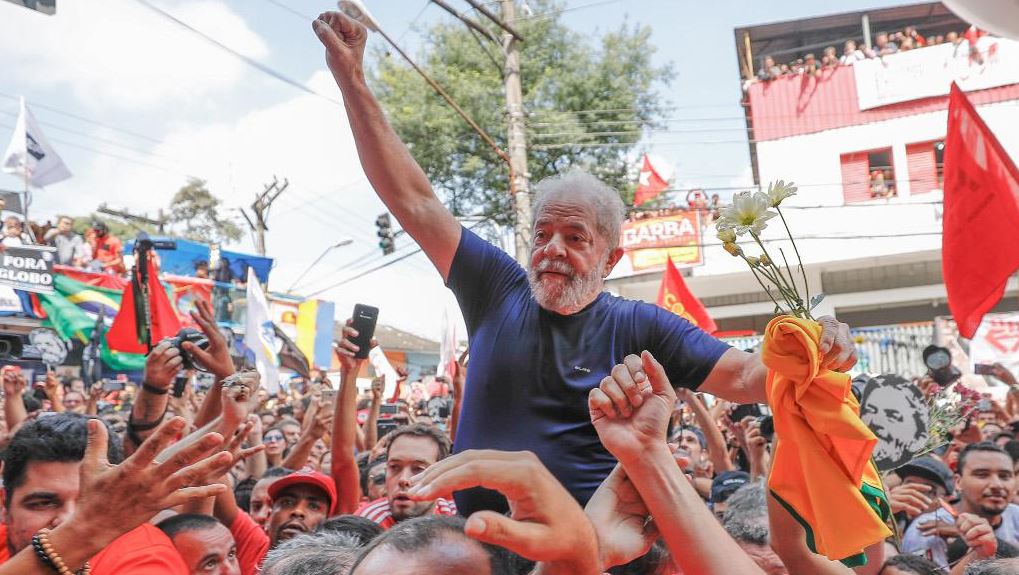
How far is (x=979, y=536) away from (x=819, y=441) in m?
2.23

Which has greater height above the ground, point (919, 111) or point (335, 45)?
point (919, 111)

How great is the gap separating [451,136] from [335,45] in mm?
23688

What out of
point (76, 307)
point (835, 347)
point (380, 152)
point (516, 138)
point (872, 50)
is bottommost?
point (835, 347)

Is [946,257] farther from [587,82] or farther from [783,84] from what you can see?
[587,82]

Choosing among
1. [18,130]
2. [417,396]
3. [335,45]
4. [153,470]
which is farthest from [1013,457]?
[18,130]

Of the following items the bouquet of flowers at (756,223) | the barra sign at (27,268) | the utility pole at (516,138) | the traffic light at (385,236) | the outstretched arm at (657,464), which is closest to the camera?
the outstretched arm at (657,464)

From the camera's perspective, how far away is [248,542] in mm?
3654

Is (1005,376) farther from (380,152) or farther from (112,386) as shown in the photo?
(112,386)

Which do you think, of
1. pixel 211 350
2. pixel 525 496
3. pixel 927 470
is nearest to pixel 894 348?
pixel 927 470

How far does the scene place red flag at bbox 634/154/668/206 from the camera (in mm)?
24188

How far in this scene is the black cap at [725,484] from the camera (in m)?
4.53

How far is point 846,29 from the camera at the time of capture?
2397cm

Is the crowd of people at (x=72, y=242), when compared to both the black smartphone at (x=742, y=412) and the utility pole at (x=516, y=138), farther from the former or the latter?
the black smartphone at (x=742, y=412)

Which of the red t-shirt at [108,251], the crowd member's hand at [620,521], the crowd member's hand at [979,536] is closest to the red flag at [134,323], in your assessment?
the crowd member's hand at [979,536]
